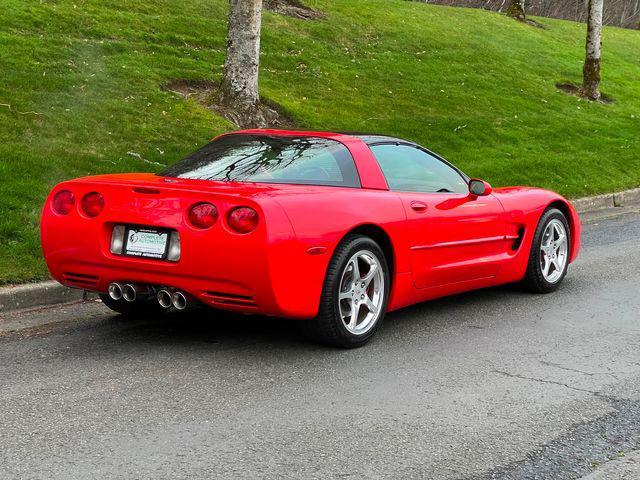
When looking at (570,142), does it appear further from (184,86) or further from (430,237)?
(430,237)

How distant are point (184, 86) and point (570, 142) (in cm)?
734

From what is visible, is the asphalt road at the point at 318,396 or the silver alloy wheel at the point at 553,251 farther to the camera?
the silver alloy wheel at the point at 553,251

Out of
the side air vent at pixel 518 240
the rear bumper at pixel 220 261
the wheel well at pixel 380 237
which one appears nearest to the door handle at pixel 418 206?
the wheel well at pixel 380 237

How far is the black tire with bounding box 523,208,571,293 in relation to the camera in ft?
24.6

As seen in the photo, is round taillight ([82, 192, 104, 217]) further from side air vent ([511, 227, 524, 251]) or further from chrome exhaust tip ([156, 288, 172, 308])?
side air vent ([511, 227, 524, 251])

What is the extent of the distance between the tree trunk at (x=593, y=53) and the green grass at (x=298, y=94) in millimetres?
606

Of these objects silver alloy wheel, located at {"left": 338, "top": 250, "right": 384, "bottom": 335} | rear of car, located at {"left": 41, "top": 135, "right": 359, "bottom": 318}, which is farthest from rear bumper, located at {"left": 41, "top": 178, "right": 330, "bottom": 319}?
silver alloy wheel, located at {"left": 338, "top": 250, "right": 384, "bottom": 335}

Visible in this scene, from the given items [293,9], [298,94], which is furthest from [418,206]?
[293,9]

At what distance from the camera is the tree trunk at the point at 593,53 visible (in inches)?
845

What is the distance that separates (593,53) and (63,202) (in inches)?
715

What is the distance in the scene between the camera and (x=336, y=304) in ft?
18.3

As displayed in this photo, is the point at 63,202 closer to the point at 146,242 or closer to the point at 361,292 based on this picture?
the point at 146,242

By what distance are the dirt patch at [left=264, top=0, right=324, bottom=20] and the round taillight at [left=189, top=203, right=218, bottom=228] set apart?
17038mm

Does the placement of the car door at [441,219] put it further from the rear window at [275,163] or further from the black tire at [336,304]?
the black tire at [336,304]
